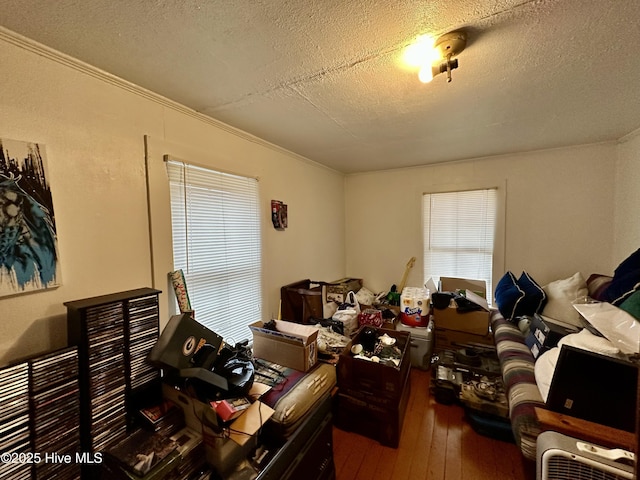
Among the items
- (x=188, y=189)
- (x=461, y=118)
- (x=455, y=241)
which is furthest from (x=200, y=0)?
(x=455, y=241)

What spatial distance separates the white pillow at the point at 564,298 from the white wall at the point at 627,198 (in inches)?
19.5

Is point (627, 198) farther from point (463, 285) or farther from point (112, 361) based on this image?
point (112, 361)

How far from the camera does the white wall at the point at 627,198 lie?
217cm

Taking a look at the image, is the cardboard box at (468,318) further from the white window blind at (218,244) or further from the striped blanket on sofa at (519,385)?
the white window blind at (218,244)

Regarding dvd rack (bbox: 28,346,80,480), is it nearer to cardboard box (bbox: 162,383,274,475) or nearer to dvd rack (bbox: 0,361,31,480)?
dvd rack (bbox: 0,361,31,480)

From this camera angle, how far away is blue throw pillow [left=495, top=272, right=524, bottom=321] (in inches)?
95.6

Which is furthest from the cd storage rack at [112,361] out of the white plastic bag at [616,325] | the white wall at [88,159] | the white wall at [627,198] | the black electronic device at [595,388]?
the white wall at [627,198]

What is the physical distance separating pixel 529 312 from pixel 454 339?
0.73 m

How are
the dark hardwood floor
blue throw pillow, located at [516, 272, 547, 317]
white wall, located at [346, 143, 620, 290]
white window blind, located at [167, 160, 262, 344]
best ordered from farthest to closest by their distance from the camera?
white wall, located at [346, 143, 620, 290]
blue throw pillow, located at [516, 272, 547, 317]
white window blind, located at [167, 160, 262, 344]
the dark hardwood floor

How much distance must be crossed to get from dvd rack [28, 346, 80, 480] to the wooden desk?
2.03 m

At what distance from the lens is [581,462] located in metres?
0.85

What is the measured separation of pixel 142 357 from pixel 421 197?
3.26 metres

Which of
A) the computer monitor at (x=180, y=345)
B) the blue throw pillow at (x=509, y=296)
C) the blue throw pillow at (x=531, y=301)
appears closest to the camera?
the computer monitor at (x=180, y=345)

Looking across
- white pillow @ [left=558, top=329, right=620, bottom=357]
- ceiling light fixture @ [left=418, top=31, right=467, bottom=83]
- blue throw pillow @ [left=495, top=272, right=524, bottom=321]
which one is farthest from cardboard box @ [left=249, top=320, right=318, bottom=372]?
blue throw pillow @ [left=495, top=272, right=524, bottom=321]
